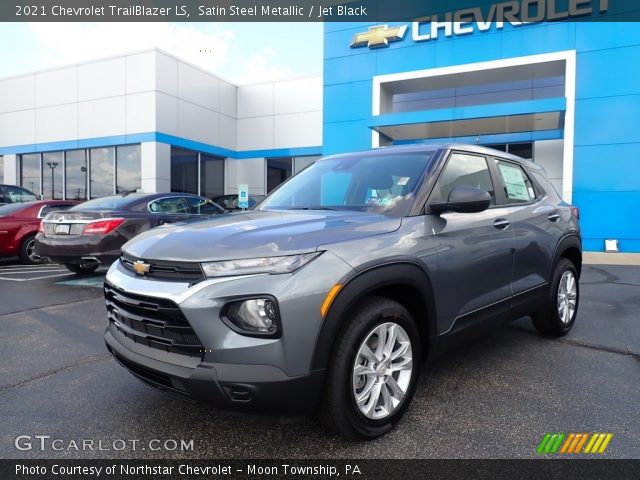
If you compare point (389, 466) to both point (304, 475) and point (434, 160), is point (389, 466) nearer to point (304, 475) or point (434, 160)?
point (304, 475)

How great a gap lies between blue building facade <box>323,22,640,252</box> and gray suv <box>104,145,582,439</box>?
10183 mm

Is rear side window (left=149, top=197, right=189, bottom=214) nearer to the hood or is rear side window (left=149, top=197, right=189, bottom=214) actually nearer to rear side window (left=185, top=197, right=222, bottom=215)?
rear side window (left=185, top=197, right=222, bottom=215)

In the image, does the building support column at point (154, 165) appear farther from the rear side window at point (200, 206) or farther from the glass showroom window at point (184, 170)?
the rear side window at point (200, 206)

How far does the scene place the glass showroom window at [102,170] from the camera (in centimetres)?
1806

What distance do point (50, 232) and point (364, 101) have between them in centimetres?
1050

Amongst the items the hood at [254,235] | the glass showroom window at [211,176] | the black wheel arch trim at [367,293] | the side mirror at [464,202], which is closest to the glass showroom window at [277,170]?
the glass showroom window at [211,176]

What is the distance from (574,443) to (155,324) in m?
2.29

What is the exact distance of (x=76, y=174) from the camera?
1912 centimetres

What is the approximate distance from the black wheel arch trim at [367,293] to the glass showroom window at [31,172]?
71.3ft

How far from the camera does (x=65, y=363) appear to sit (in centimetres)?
369

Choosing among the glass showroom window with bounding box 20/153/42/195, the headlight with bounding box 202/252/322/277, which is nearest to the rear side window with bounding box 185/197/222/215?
the headlight with bounding box 202/252/322/277

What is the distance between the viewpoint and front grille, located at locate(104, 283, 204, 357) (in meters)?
2.17

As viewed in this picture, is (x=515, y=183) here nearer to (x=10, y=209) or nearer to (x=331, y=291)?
(x=331, y=291)

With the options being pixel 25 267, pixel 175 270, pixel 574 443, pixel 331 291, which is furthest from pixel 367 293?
pixel 25 267
